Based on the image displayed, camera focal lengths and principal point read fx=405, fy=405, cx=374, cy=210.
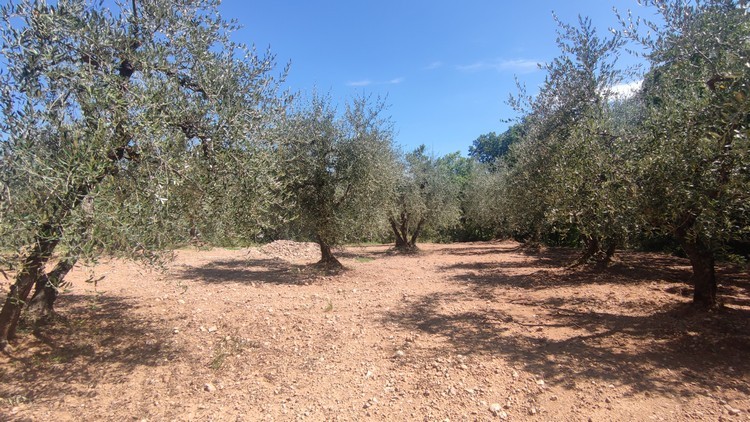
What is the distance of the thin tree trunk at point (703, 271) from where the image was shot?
715cm

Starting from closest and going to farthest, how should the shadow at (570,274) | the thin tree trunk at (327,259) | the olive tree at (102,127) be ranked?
the olive tree at (102,127) < the shadow at (570,274) < the thin tree trunk at (327,259)

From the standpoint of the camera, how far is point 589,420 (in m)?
4.15

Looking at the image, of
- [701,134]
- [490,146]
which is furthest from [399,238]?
[490,146]

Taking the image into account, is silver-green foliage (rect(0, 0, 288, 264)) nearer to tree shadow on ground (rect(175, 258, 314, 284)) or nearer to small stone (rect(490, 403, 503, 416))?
small stone (rect(490, 403, 503, 416))

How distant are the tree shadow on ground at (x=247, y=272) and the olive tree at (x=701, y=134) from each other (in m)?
9.20

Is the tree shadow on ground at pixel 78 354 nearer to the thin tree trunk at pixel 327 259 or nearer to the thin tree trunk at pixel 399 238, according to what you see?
the thin tree trunk at pixel 327 259

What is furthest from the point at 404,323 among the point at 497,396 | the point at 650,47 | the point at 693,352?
the point at 650,47

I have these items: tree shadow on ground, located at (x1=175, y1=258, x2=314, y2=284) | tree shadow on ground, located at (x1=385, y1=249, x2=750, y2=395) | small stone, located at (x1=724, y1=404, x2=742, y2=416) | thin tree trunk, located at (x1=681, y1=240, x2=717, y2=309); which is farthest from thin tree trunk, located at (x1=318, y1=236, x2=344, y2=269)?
small stone, located at (x1=724, y1=404, x2=742, y2=416)

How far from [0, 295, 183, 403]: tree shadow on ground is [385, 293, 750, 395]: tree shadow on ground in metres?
4.17

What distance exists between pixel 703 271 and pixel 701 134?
9.79 ft

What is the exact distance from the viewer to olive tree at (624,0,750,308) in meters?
4.93

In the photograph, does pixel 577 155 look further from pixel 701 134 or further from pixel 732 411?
pixel 732 411

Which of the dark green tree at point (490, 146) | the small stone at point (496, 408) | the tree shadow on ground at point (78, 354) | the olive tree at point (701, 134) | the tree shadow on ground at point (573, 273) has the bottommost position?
the small stone at point (496, 408)

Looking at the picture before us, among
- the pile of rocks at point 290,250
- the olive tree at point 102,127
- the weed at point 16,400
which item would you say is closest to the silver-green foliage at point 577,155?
the olive tree at point 102,127
